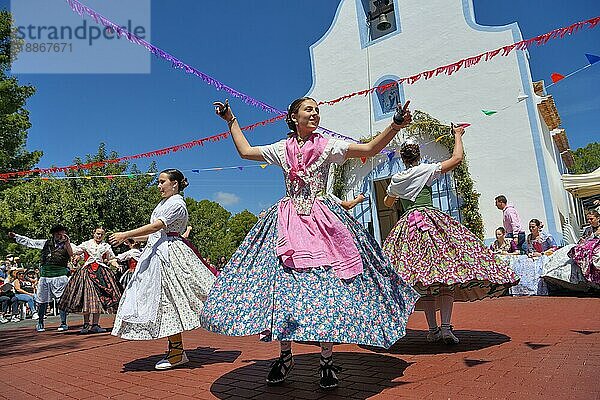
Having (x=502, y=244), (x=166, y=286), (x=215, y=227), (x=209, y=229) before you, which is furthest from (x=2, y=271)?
(x=215, y=227)

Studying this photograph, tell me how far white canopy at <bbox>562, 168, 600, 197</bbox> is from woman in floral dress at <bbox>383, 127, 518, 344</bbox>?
1102cm

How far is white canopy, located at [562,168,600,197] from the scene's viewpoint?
1291 cm

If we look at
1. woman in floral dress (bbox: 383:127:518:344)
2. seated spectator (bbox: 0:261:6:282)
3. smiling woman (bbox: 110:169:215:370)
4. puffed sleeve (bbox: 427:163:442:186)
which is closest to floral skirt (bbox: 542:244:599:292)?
woman in floral dress (bbox: 383:127:518:344)

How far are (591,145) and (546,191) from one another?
4072cm

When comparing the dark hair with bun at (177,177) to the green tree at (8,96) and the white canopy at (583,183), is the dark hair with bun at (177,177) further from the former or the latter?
the white canopy at (583,183)

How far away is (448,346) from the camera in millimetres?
3975

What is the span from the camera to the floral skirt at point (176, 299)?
376cm

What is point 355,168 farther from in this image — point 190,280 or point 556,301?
point 190,280

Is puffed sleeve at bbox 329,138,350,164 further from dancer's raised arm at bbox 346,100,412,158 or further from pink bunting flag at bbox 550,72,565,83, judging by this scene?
pink bunting flag at bbox 550,72,565,83

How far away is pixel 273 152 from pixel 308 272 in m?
0.92

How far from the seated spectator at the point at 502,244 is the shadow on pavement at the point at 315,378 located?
625 centimetres

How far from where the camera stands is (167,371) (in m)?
3.75

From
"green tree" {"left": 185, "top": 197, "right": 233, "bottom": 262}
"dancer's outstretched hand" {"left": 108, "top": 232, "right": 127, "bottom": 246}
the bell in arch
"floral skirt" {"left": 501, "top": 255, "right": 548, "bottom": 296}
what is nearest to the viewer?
"dancer's outstretched hand" {"left": 108, "top": 232, "right": 127, "bottom": 246}

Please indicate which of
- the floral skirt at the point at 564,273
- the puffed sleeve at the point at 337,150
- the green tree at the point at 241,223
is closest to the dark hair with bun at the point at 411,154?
the puffed sleeve at the point at 337,150
